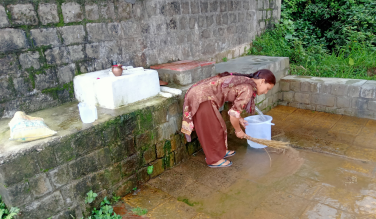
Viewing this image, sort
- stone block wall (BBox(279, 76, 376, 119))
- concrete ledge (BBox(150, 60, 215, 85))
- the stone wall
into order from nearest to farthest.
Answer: the stone wall < concrete ledge (BBox(150, 60, 215, 85)) < stone block wall (BBox(279, 76, 376, 119))

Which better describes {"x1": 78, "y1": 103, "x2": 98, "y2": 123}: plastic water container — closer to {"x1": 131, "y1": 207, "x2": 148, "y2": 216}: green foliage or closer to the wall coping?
the wall coping

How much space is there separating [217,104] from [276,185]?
3.87 ft

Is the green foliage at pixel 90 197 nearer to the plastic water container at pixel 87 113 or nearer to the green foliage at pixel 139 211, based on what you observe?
the green foliage at pixel 139 211

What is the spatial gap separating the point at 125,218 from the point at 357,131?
12.8 ft

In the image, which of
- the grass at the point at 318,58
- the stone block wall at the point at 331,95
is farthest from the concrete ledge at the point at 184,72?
the grass at the point at 318,58

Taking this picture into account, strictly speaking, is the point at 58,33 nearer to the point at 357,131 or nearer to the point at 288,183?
the point at 288,183

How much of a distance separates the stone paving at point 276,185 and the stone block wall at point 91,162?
28 centimetres

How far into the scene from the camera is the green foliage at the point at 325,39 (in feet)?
20.4

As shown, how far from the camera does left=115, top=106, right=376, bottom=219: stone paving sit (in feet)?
9.22

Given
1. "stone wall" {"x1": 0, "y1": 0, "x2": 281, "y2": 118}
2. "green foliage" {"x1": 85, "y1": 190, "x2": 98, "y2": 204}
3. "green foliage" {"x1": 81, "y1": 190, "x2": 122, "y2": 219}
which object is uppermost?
"stone wall" {"x1": 0, "y1": 0, "x2": 281, "y2": 118}

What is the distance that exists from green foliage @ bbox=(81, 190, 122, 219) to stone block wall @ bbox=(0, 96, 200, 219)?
5 cm

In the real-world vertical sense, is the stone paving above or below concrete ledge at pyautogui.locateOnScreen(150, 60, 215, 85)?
below

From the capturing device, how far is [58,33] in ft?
10.7

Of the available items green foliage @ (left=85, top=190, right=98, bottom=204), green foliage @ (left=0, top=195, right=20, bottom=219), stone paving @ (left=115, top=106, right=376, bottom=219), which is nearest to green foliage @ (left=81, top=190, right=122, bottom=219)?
green foliage @ (left=85, top=190, right=98, bottom=204)
